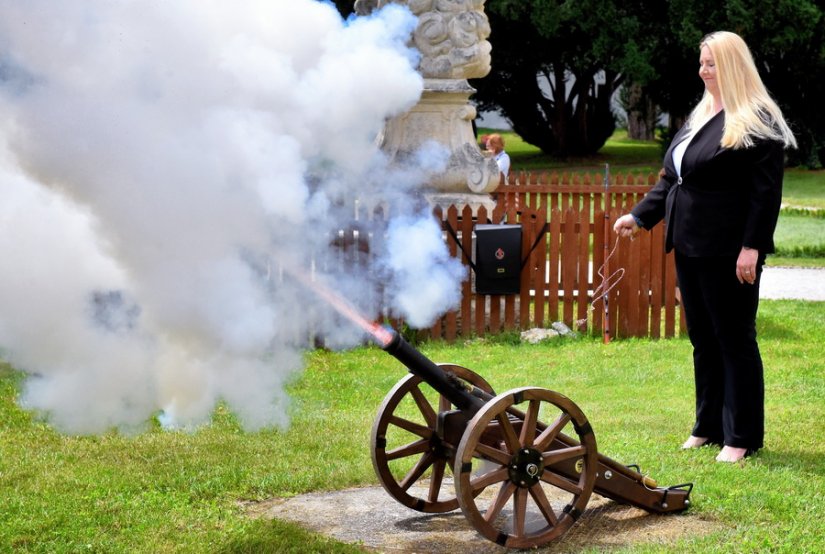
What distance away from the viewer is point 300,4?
593 centimetres

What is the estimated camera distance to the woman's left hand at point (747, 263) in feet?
19.2

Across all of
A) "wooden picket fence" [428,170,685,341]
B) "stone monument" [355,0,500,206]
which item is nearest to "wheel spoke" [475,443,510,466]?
"wooden picket fence" [428,170,685,341]

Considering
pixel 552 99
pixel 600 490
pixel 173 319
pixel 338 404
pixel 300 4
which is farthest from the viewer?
pixel 552 99

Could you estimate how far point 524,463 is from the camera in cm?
505

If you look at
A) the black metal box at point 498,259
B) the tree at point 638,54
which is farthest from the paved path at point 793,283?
the tree at point 638,54

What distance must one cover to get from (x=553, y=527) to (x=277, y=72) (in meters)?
2.42

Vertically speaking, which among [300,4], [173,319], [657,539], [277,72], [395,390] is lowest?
[657,539]

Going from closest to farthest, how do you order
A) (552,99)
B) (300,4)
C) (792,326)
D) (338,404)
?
1. (300,4)
2. (338,404)
3. (792,326)
4. (552,99)

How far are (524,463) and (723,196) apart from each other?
75.6 inches

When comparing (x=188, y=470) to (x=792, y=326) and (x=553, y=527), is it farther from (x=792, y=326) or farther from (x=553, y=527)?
(x=792, y=326)

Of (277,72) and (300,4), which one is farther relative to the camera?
(300,4)

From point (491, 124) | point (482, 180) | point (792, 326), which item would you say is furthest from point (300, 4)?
point (491, 124)

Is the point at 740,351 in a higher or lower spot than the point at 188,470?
higher

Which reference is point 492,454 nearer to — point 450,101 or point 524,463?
point 524,463
